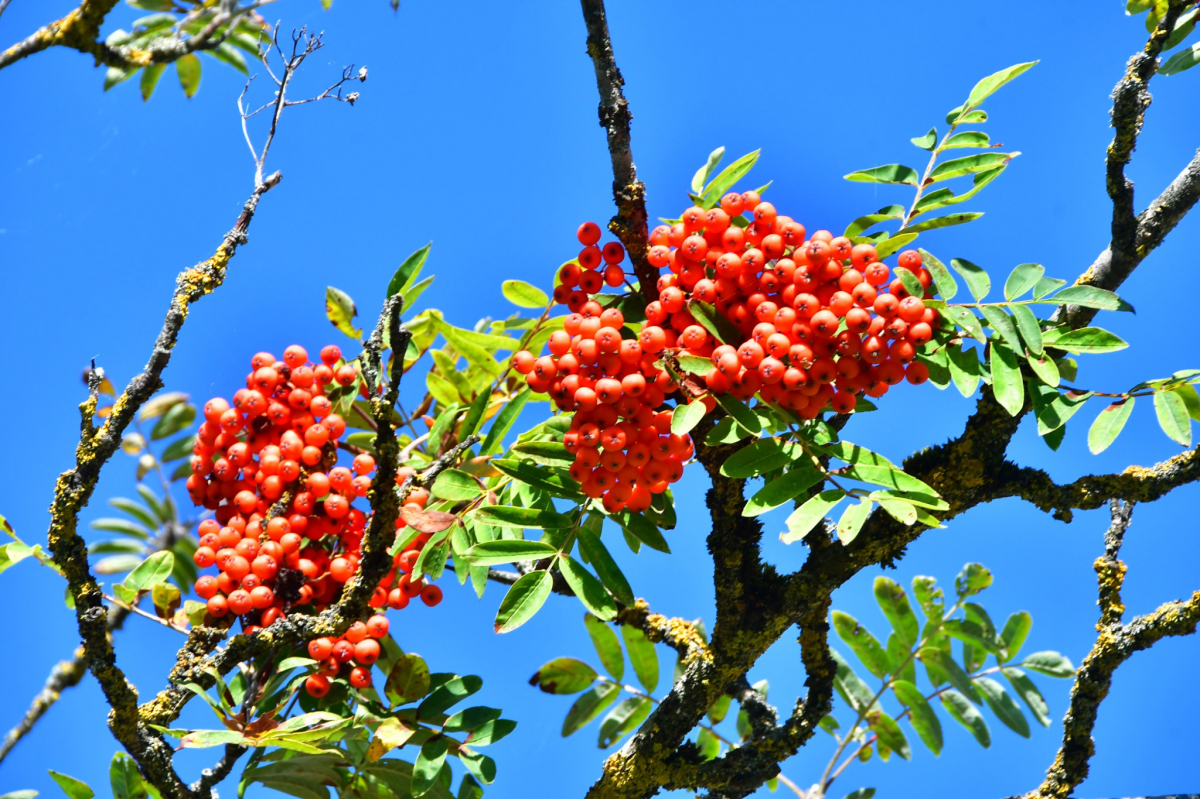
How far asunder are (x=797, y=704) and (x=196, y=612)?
2084 mm

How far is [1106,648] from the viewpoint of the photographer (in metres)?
3.25

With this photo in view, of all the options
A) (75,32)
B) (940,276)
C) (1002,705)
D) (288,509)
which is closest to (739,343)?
(940,276)

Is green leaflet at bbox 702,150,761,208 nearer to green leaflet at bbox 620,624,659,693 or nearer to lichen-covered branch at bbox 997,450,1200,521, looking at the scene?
lichen-covered branch at bbox 997,450,1200,521

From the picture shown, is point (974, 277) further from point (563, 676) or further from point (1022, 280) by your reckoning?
point (563, 676)

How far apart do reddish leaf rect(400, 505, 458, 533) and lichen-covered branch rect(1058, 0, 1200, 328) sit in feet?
6.83

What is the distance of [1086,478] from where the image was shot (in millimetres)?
3184

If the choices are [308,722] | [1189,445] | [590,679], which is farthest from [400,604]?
[1189,445]

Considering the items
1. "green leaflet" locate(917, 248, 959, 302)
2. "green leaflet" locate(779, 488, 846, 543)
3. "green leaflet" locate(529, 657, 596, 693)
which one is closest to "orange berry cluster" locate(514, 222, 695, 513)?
"green leaflet" locate(779, 488, 846, 543)

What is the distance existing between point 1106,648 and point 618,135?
2340 mm

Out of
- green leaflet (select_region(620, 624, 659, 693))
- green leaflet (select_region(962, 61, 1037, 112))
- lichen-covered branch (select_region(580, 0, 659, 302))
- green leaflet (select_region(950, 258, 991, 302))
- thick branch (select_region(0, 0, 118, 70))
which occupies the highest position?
green leaflet (select_region(962, 61, 1037, 112))

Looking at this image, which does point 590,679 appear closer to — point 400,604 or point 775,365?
point 400,604

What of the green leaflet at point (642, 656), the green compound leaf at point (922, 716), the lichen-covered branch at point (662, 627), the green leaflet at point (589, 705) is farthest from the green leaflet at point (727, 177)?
the green compound leaf at point (922, 716)

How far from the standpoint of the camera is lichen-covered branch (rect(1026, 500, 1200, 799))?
319 centimetres

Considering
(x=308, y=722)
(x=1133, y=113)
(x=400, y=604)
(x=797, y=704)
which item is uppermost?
(x=1133, y=113)
